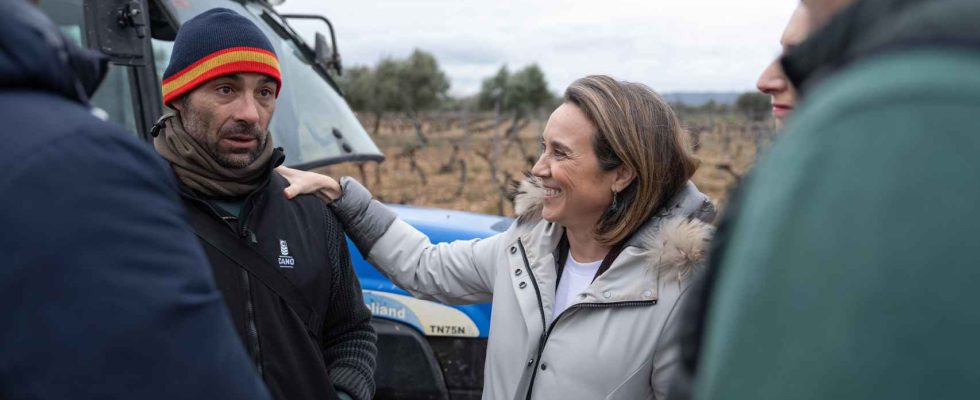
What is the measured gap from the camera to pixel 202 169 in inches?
75.7

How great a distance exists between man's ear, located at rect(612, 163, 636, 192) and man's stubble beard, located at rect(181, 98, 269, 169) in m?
1.01

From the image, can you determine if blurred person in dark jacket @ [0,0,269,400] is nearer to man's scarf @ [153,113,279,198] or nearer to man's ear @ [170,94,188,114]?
man's scarf @ [153,113,279,198]

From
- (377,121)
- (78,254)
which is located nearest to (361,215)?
(78,254)

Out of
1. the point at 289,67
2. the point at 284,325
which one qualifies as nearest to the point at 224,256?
the point at 284,325

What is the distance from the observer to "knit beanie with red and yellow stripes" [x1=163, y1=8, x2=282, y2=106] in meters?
1.98

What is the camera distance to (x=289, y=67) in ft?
12.6

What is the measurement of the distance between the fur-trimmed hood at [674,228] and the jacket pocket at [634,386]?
245 millimetres

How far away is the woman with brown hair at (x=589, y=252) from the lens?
187 cm

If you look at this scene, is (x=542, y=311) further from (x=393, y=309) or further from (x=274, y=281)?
(x=393, y=309)

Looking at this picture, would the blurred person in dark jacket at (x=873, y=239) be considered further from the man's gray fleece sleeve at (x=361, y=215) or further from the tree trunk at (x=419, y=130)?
the tree trunk at (x=419, y=130)

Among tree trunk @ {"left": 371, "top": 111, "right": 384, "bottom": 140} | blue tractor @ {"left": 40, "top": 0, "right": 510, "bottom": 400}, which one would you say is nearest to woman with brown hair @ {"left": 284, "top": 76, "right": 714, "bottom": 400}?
blue tractor @ {"left": 40, "top": 0, "right": 510, "bottom": 400}

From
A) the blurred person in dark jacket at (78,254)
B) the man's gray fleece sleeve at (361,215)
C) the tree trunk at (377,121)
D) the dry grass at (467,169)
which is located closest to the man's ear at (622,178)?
the dry grass at (467,169)

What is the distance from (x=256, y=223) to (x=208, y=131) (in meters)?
0.31

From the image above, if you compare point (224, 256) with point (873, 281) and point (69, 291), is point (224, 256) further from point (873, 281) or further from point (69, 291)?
point (873, 281)
